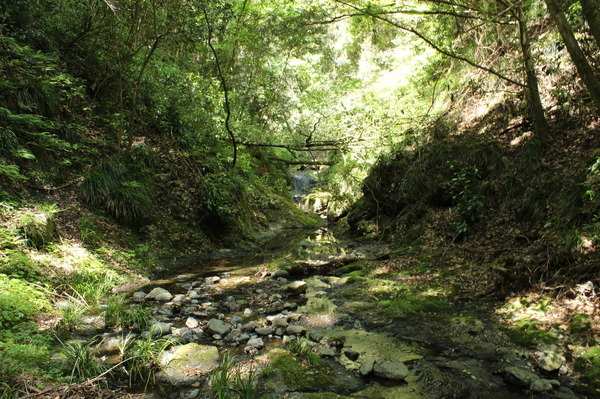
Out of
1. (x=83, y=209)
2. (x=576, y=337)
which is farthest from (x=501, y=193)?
(x=83, y=209)

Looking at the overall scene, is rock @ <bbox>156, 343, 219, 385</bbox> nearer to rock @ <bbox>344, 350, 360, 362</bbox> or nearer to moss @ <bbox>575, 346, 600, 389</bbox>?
rock @ <bbox>344, 350, 360, 362</bbox>

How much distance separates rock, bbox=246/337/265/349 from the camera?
149 inches

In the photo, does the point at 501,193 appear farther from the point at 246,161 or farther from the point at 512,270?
the point at 246,161

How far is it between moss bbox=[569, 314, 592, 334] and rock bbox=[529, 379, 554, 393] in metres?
0.88

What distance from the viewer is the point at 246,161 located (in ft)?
37.7

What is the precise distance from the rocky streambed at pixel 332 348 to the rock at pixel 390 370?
0.03 feet

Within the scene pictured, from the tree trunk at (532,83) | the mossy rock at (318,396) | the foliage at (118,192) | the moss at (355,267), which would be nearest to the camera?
the mossy rock at (318,396)

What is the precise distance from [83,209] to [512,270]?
24.8 ft

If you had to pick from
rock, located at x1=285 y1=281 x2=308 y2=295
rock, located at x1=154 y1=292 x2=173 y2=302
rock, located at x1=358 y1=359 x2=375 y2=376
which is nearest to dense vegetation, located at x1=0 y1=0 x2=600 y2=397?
rock, located at x1=154 y1=292 x2=173 y2=302

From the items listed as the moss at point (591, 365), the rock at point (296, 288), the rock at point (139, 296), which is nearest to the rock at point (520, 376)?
the moss at point (591, 365)

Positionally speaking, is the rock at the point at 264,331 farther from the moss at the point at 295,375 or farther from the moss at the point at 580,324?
the moss at the point at 580,324

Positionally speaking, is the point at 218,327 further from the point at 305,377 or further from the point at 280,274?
the point at 280,274

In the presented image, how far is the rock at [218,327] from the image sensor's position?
13.6 ft

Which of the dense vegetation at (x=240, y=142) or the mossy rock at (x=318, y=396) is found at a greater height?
the dense vegetation at (x=240, y=142)
